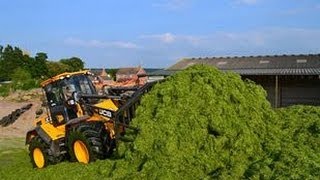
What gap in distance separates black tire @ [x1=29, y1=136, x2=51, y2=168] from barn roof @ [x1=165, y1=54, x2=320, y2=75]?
14.5 meters

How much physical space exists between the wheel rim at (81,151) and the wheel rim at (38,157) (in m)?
1.42

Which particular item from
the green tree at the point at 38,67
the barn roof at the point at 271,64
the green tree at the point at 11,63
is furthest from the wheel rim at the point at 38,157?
the green tree at the point at 11,63

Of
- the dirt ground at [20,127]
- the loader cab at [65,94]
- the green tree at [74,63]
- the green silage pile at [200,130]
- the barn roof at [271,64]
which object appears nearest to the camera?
the green silage pile at [200,130]

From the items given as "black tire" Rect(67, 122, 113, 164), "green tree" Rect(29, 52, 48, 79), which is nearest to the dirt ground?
"black tire" Rect(67, 122, 113, 164)

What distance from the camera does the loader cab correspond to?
12039mm

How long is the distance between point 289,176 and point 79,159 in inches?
228

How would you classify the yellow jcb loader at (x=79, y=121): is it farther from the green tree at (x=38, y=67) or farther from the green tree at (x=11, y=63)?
the green tree at (x=11, y=63)

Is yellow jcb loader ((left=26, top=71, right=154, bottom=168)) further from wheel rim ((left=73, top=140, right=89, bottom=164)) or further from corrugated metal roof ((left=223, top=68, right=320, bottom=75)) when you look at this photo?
corrugated metal roof ((left=223, top=68, right=320, bottom=75))

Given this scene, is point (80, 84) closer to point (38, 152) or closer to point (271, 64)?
point (38, 152)

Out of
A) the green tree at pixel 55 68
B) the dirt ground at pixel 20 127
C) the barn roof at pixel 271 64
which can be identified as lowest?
the dirt ground at pixel 20 127

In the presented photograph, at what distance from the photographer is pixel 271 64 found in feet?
103

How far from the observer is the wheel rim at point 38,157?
11.9 metres

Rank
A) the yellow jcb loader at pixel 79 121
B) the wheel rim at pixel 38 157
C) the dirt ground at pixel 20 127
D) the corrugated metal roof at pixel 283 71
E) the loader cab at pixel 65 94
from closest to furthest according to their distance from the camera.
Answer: the yellow jcb loader at pixel 79 121
the wheel rim at pixel 38 157
the loader cab at pixel 65 94
the dirt ground at pixel 20 127
the corrugated metal roof at pixel 283 71

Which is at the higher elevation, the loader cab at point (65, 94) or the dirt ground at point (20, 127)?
the loader cab at point (65, 94)
